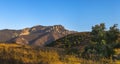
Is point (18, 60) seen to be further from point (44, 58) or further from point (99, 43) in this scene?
point (99, 43)

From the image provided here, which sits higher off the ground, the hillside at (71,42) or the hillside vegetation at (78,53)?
the hillside at (71,42)

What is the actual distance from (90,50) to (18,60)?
1251cm

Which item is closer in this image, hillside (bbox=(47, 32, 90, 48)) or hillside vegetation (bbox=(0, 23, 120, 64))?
hillside vegetation (bbox=(0, 23, 120, 64))

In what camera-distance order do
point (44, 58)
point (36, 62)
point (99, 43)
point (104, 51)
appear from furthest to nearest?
point (99, 43) < point (104, 51) < point (44, 58) < point (36, 62)

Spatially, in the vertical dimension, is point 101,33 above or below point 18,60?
above

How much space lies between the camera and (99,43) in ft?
112

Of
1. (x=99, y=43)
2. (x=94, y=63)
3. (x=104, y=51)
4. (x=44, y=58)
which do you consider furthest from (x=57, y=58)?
(x=99, y=43)

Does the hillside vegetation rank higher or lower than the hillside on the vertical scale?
lower

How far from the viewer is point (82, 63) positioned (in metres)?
22.8

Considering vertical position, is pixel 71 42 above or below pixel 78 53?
above

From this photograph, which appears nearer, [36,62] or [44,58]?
[36,62]

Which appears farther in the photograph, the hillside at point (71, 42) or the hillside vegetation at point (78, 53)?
the hillside at point (71, 42)

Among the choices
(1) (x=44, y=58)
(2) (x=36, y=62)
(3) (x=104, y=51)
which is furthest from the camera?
(3) (x=104, y=51)

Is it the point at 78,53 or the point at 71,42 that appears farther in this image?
the point at 71,42
